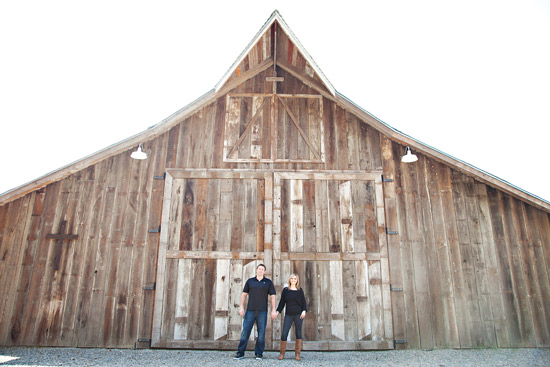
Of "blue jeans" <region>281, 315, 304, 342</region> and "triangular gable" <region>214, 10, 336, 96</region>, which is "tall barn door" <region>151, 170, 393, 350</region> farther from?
"triangular gable" <region>214, 10, 336, 96</region>

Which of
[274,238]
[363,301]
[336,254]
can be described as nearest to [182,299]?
[274,238]

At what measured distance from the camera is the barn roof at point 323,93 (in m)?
7.34

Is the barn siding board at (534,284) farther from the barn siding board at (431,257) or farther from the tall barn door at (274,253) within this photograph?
the tall barn door at (274,253)

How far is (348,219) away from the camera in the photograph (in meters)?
7.62

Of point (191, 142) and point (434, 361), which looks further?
point (191, 142)

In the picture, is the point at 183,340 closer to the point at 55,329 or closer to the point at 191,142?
the point at 55,329

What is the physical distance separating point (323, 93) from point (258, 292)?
4.30 m

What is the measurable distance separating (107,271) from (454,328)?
634cm

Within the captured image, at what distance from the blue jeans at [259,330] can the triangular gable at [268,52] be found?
4320 mm

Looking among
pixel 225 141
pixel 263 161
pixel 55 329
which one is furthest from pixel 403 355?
pixel 55 329

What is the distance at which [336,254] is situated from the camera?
740 cm

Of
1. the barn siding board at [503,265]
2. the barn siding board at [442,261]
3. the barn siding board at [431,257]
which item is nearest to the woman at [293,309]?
the barn siding board at [431,257]

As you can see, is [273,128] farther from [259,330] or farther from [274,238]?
[259,330]

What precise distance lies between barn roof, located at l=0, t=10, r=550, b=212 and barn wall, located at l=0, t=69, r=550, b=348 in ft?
0.79
